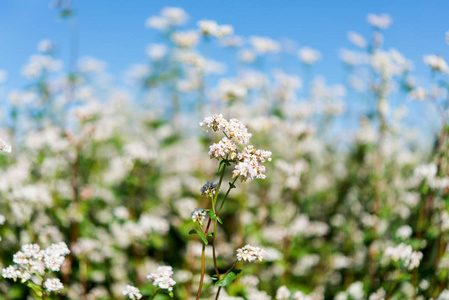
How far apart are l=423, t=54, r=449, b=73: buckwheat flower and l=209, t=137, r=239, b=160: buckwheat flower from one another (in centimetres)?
267

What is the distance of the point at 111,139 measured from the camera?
222 inches

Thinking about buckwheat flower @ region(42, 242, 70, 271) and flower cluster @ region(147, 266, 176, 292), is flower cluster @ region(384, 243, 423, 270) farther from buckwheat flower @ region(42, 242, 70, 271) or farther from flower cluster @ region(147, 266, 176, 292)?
buckwheat flower @ region(42, 242, 70, 271)

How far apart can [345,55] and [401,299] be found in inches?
172

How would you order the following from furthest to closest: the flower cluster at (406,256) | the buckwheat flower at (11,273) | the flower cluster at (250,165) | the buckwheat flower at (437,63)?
the buckwheat flower at (437,63) → the flower cluster at (406,256) → the buckwheat flower at (11,273) → the flower cluster at (250,165)

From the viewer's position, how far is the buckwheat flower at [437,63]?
357 centimetres

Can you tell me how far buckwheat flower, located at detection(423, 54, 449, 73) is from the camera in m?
3.57

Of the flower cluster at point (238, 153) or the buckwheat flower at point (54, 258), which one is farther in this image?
the buckwheat flower at point (54, 258)

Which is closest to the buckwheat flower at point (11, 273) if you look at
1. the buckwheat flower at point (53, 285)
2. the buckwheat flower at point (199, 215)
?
the buckwheat flower at point (53, 285)

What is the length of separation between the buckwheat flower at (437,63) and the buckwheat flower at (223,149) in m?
2.67

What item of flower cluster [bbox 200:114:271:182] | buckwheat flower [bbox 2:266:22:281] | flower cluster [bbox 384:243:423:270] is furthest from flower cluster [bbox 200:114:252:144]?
flower cluster [bbox 384:243:423:270]

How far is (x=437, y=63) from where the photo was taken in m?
3.57

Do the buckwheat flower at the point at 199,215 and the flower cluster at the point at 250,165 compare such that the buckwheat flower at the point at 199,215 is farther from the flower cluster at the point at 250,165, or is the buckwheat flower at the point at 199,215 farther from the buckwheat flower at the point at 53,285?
the buckwheat flower at the point at 53,285

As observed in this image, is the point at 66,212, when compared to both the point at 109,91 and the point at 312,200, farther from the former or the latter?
the point at 109,91

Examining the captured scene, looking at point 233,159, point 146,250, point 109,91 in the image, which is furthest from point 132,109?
point 233,159
